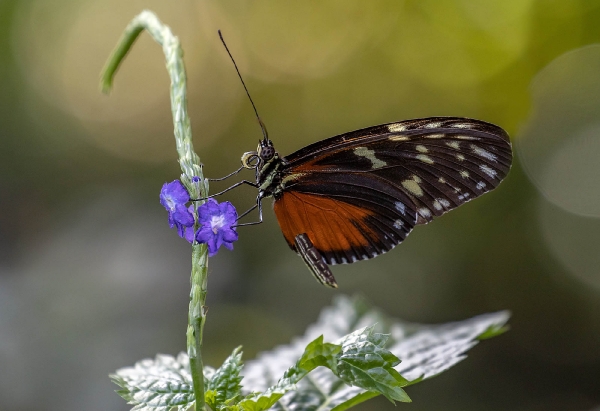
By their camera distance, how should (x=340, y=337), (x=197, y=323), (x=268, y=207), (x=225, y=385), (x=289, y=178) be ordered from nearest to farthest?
(x=197, y=323) → (x=225, y=385) → (x=340, y=337) → (x=289, y=178) → (x=268, y=207)

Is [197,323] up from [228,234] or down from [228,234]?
down

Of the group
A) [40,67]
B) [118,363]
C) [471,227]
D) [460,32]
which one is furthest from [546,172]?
[40,67]

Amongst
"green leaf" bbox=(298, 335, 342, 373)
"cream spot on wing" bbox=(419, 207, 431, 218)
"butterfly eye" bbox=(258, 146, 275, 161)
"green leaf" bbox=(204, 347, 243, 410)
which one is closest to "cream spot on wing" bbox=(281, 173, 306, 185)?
"butterfly eye" bbox=(258, 146, 275, 161)

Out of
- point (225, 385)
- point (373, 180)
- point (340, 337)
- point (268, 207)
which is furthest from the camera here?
point (268, 207)

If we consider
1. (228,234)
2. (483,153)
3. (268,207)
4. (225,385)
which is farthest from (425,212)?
(268,207)

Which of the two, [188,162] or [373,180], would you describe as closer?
[188,162]

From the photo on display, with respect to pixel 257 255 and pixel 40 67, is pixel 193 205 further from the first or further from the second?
pixel 40 67

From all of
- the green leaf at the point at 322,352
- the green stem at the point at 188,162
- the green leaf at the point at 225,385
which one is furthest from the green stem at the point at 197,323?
the green leaf at the point at 322,352

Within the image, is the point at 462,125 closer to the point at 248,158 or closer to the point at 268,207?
the point at 248,158
